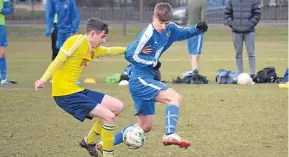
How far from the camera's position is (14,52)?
24.9 metres

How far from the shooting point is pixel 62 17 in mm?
15992

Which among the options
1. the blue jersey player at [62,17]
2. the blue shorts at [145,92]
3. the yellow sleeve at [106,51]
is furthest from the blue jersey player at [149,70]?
the blue jersey player at [62,17]

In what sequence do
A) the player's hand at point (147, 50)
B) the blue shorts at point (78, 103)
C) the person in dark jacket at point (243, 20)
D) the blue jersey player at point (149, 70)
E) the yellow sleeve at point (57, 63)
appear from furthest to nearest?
the person in dark jacket at point (243, 20), the player's hand at point (147, 50), the blue jersey player at point (149, 70), the blue shorts at point (78, 103), the yellow sleeve at point (57, 63)

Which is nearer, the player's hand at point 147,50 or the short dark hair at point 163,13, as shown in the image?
the short dark hair at point 163,13

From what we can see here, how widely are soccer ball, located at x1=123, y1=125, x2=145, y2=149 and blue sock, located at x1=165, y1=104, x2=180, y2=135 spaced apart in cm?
32

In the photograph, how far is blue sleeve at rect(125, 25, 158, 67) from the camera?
866 centimetres

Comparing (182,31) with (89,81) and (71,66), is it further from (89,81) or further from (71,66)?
(89,81)

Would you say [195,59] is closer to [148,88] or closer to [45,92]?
[45,92]

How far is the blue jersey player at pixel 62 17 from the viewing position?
15898mm

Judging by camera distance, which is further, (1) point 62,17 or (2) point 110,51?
(1) point 62,17

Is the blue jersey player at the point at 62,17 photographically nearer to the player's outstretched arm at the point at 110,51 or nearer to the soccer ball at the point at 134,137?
the player's outstretched arm at the point at 110,51

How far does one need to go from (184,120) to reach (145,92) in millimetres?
2650

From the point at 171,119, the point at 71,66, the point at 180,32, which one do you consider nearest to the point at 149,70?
the point at 180,32

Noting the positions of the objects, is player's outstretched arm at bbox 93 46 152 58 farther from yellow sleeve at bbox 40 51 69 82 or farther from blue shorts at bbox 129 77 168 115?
yellow sleeve at bbox 40 51 69 82
